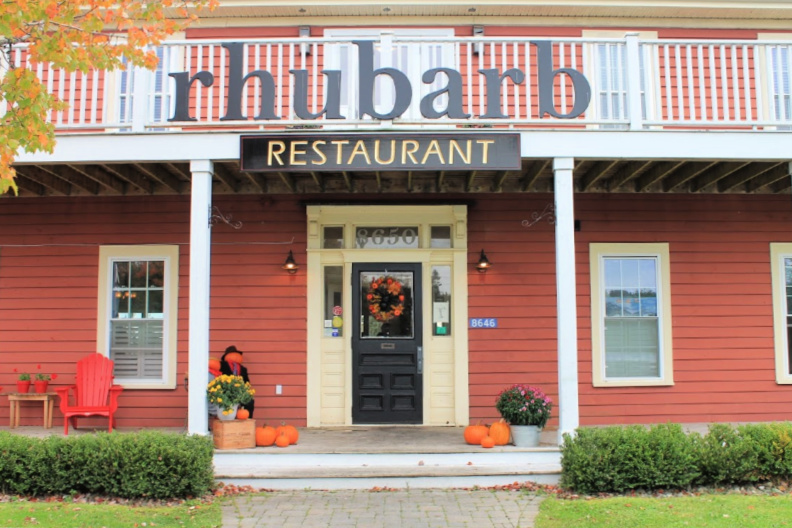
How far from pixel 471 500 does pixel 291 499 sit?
1.61 m

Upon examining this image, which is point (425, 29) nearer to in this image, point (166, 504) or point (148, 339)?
point (148, 339)

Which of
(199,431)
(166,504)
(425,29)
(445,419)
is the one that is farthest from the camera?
(425,29)

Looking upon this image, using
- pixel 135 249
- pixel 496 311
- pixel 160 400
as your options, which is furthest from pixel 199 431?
pixel 496 311

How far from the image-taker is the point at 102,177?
8.38m

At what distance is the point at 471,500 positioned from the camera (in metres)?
6.32

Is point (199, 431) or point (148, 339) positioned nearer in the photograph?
point (199, 431)

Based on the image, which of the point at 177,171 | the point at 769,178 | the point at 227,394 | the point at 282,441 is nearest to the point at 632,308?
the point at 769,178

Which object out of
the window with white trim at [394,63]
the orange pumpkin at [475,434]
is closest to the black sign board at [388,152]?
the window with white trim at [394,63]

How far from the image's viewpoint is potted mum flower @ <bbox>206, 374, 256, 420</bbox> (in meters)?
7.05

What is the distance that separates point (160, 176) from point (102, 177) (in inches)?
26.9

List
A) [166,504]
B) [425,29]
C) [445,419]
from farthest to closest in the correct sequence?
1. [425,29]
2. [445,419]
3. [166,504]

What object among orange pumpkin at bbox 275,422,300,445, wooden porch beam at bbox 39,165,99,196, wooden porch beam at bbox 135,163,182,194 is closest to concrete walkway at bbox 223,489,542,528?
orange pumpkin at bbox 275,422,300,445

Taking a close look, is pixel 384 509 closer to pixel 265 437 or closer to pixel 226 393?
pixel 265 437

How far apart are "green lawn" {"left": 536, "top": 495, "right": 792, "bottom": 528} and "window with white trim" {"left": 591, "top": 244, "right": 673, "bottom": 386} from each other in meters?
3.06
